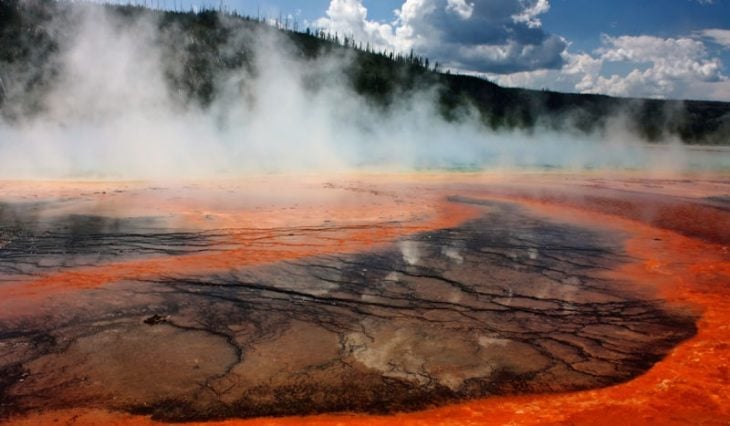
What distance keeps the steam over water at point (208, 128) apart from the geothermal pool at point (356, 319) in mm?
7577

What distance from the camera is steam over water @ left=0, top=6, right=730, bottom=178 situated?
48.1ft

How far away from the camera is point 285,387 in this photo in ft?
8.82

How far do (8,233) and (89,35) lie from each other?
18.9 meters

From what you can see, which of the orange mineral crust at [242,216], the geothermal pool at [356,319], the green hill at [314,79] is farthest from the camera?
the green hill at [314,79]

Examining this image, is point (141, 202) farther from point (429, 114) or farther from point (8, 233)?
point (429, 114)

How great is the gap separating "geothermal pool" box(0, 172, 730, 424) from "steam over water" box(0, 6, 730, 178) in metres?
7.58

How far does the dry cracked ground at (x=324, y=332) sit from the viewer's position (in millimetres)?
2645

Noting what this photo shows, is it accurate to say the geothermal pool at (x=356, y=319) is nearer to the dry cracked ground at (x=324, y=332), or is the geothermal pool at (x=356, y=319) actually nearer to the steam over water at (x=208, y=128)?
the dry cracked ground at (x=324, y=332)

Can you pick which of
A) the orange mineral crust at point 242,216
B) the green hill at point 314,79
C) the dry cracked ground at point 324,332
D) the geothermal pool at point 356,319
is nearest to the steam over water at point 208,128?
the green hill at point 314,79

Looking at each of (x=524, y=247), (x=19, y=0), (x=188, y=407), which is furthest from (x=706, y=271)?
(x=19, y=0)

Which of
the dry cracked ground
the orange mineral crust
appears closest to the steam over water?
the orange mineral crust

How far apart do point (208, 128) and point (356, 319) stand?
711 inches

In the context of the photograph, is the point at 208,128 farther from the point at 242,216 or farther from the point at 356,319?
the point at 356,319

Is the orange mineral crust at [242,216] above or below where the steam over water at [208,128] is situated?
below
